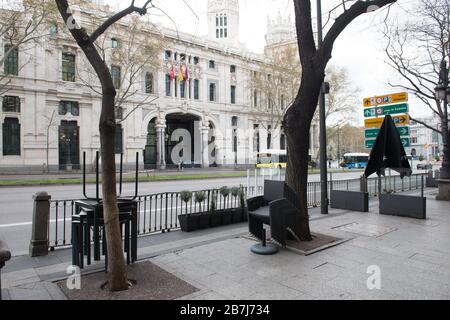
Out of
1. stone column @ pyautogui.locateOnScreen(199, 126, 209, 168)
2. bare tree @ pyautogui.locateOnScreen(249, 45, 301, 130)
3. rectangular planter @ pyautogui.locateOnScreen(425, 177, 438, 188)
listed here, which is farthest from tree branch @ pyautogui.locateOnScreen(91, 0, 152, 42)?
stone column @ pyautogui.locateOnScreen(199, 126, 209, 168)

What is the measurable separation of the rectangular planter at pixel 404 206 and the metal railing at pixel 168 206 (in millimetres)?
1464

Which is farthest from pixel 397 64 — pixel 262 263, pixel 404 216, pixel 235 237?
pixel 262 263

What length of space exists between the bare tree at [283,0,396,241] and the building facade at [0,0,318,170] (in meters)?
20.9

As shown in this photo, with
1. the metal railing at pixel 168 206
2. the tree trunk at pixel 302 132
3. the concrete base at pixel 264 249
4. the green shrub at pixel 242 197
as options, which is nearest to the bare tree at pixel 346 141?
the metal railing at pixel 168 206

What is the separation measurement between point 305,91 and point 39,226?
230 inches

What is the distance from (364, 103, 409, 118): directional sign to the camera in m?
10.0

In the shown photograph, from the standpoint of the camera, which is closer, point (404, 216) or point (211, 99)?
point (404, 216)

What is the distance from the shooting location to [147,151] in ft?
155

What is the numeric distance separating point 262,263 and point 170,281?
1623 millimetres

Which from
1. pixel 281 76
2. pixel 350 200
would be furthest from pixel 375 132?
pixel 281 76

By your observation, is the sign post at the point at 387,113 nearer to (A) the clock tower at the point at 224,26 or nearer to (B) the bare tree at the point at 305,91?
(B) the bare tree at the point at 305,91

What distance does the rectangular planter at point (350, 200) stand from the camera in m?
10.2
